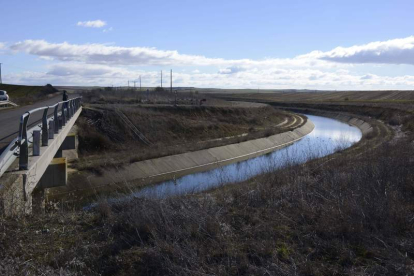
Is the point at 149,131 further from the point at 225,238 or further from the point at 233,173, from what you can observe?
the point at 225,238

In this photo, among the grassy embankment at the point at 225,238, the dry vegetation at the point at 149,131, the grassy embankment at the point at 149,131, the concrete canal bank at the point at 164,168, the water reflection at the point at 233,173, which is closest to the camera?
the grassy embankment at the point at 225,238

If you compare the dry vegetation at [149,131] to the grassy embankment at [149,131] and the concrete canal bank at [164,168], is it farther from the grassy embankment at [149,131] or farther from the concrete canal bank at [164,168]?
the concrete canal bank at [164,168]

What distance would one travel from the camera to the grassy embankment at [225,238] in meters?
6.25

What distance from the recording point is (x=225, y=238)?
7273 mm

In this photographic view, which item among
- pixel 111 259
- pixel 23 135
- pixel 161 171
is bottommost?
pixel 161 171

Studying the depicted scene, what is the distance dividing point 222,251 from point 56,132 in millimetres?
11518

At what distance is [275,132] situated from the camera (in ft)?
168

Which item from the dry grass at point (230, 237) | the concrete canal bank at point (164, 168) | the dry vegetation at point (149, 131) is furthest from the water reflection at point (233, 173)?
the dry vegetation at point (149, 131)

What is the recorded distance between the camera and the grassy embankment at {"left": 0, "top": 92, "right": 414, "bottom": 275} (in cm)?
625

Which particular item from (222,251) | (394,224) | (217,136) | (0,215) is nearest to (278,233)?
(222,251)

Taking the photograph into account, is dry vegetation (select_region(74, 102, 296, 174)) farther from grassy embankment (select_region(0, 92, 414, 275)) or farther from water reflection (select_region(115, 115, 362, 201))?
grassy embankment (select_region(0, 92, 414, 275))

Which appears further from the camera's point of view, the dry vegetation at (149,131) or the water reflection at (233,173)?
A: the dry vegetation at (149,131)

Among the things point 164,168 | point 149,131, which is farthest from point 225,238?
point 149,131

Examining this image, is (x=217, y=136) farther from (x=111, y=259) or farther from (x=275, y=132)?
(x=111, y=259)
